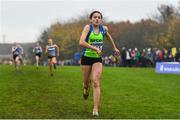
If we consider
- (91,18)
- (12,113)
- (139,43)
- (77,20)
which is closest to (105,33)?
(91,18)

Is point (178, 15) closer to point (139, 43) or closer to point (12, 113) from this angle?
point (139, 43)

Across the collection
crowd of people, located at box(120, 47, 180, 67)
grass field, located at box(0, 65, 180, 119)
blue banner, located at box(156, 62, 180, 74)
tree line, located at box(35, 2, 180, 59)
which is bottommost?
grass field, located at box(0, 65, 180, 119)

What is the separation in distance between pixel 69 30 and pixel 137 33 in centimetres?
1643

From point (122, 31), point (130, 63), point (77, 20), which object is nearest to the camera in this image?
point (130, 63)

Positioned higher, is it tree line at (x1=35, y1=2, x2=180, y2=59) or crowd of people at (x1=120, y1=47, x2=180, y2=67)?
tree line at (x1=35, y1=2, x2=180, y2=59)

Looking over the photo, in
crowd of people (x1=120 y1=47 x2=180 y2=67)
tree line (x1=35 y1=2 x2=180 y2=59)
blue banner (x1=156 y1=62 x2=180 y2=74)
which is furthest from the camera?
tree line (x1=35 y1=2 x2=180 y2=59)

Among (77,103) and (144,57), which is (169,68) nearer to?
(144,57)

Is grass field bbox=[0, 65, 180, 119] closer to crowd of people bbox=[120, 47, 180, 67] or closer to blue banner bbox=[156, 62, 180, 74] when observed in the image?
blue banner bbox=[156, 62, 180, 74]

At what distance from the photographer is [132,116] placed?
11469 millimetres

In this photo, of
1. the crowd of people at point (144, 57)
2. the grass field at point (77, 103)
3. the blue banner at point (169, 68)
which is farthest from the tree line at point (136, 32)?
the grass field at point (77, 103)

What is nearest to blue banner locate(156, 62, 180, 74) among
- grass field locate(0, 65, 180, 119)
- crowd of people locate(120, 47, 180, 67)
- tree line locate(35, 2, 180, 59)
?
crowd of people locate(120, 47, 180, 67)

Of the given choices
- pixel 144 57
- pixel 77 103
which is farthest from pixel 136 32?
pixel 77 103

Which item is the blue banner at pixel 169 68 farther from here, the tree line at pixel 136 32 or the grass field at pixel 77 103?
the tree line at pixel 136 32

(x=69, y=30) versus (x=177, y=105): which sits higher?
(x=69, y=30)
